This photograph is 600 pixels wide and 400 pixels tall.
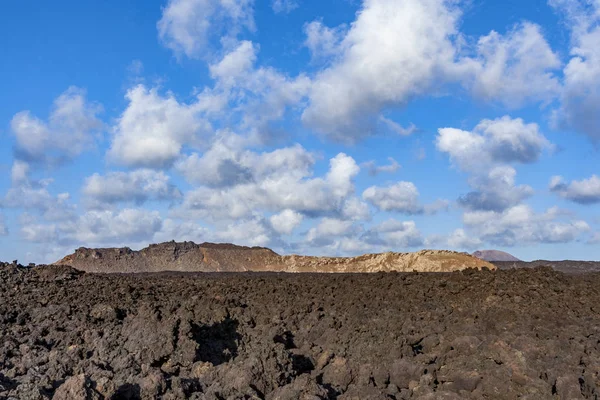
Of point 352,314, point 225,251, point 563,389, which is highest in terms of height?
point 225,251

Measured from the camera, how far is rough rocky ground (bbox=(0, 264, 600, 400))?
774 centimetres

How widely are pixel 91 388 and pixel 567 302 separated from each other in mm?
9898

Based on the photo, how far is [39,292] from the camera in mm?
15344

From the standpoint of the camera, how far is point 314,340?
1068cm

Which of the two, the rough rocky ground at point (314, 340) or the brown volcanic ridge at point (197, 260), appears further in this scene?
the brown volcanic ridge at point (197, 260)

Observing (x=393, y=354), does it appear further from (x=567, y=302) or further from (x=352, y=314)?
(x=567, y=302)

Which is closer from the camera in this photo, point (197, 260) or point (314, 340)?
point (314, 340)

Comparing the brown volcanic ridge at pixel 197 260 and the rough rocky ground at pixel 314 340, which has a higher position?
the brown volcanic ridge at pixel 197 260

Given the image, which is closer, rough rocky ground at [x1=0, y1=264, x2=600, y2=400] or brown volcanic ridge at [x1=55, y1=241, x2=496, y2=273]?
rough rocky ground at [x1=0, y1=264, x2=600, y2=400]

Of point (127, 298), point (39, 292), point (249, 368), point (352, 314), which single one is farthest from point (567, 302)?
point (39, 292)

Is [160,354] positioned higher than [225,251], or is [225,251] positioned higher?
[225,251]

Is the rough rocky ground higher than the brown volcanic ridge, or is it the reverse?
the brown volcanic ridge

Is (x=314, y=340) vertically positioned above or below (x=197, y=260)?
below

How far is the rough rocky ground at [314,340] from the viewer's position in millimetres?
7742
